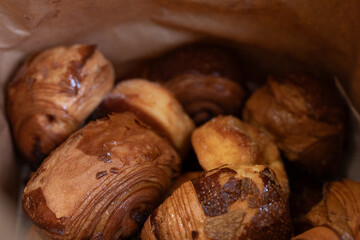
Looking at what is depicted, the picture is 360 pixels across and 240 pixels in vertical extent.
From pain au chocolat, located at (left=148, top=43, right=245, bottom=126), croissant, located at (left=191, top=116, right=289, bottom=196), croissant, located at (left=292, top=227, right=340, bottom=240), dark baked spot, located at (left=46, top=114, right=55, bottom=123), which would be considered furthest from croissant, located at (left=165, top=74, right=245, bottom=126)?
croissant, located at (left=292, top=227, right=340, bottom=240)

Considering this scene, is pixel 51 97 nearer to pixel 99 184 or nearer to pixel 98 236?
pixel 99 184

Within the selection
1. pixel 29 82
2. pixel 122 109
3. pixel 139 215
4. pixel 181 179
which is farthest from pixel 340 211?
pixel 29 82

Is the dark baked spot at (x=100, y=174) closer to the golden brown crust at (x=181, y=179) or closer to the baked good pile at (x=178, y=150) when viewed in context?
the baked good pile at (x=178, y=150)

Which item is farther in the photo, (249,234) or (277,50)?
(277,50)

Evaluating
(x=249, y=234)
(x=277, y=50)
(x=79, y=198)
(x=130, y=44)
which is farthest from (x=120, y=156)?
(x=277, y=50)

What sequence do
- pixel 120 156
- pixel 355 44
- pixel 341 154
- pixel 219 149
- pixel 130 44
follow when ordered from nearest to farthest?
pixel 120 156 → pixel 219 149 → pixel 355 44 → pixel 341 154 → pixel 130 44

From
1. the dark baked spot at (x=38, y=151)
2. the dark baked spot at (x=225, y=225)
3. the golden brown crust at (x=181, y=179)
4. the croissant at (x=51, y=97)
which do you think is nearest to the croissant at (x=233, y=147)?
the golden brown crust at (x=181, y=179)

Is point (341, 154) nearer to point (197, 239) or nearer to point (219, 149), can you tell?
point (219, 149)
